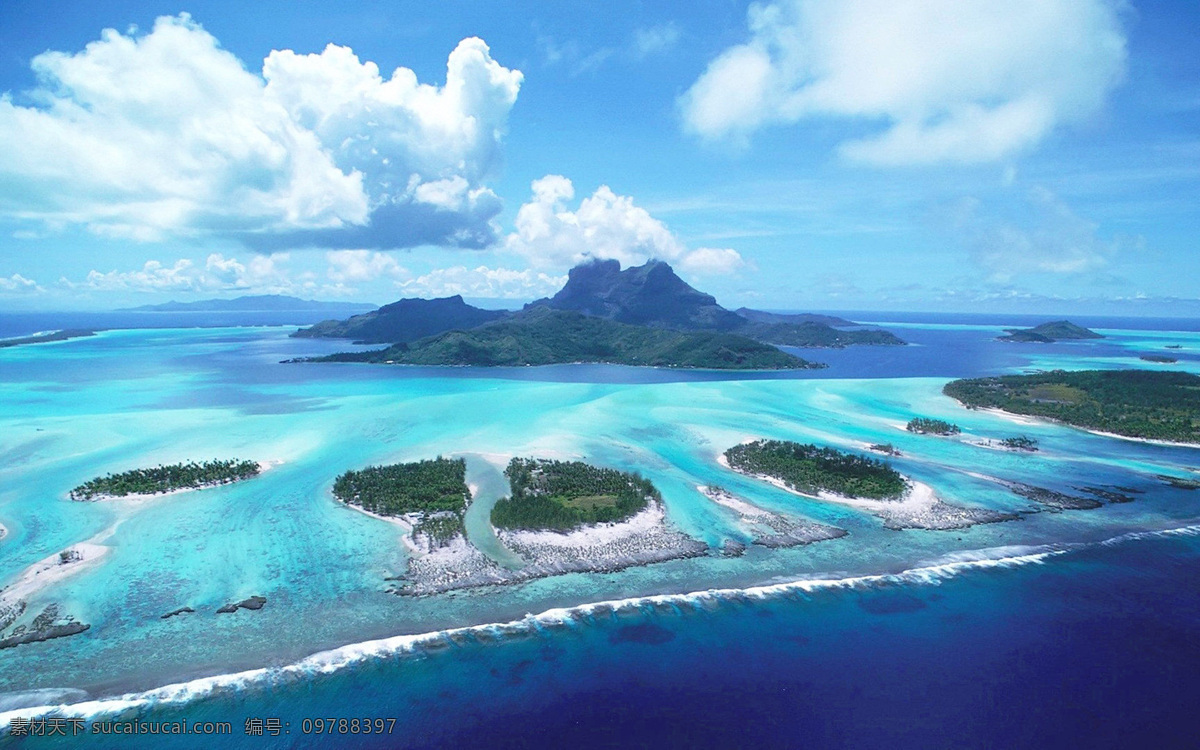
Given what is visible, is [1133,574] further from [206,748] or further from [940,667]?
[206,748]

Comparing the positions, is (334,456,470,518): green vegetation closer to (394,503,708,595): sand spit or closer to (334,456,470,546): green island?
(334,456,470,546): green island

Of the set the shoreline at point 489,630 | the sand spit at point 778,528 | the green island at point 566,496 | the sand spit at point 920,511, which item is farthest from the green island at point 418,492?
the sand spit at point 920,511

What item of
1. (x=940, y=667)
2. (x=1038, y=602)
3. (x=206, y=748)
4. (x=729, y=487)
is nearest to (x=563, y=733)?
(x=206, y=748)

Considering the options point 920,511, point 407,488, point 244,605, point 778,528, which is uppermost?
point 920,511

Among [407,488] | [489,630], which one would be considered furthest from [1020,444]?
[407,488]

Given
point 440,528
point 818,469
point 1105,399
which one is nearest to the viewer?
point 440,528

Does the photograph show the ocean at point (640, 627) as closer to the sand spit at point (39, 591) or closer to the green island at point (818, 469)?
the sand spit at point (39, 591)

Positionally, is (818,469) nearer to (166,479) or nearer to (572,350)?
(166,479)
